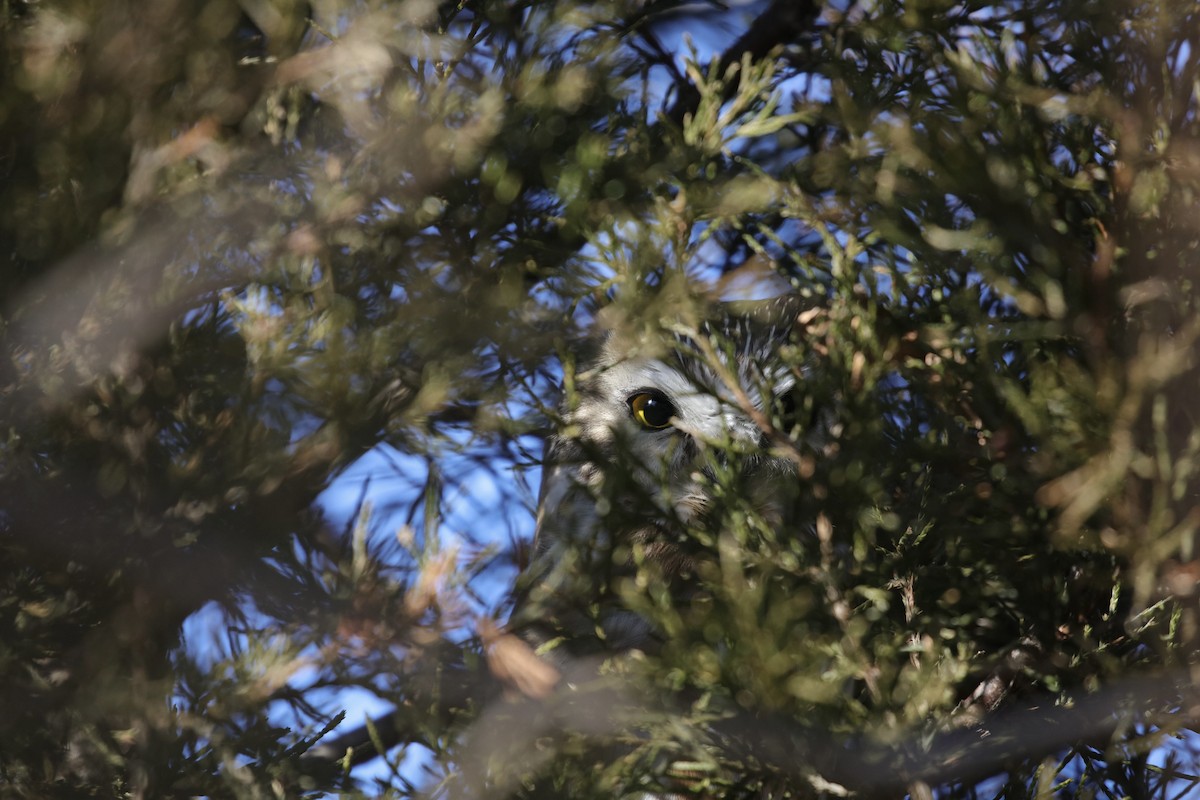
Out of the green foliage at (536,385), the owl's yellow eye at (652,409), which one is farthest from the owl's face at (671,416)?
the green foliage at (536,385)

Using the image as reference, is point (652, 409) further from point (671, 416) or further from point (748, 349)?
point (748, 349)

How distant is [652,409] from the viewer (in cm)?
250

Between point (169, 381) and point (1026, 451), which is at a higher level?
point (169, 381)

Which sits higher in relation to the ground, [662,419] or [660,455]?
[662,419]

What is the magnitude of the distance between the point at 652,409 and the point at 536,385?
62 cm

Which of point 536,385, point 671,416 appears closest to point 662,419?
point 671,416

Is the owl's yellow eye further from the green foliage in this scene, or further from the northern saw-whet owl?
the green foliage

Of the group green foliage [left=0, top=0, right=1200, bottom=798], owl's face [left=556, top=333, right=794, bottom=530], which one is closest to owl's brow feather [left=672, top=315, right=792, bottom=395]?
owl's face [left=556, top=333, right=794, bottom=530]

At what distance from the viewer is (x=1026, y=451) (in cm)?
147

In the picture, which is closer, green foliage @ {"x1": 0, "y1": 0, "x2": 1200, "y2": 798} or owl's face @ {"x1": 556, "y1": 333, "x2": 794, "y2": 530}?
green foliage @ {"x1": 0, "y1": 0, "x2": 1200, "y2": 798}

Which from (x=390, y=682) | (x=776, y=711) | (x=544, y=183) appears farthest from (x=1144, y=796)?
(x=544, y=183)

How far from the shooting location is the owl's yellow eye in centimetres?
248

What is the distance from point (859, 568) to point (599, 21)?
1.11 meters

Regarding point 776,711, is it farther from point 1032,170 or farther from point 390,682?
point 1032,170
